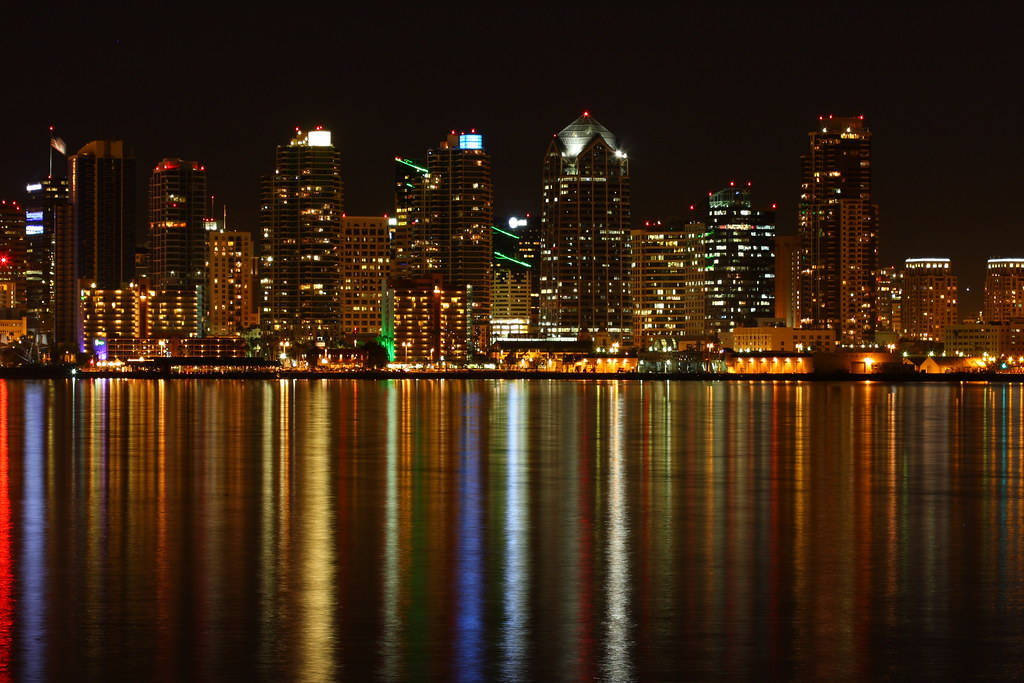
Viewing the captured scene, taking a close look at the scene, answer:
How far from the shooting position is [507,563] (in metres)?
24.1

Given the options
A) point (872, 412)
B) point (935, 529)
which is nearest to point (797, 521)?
point (935, 529)

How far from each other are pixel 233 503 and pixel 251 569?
9720 mm

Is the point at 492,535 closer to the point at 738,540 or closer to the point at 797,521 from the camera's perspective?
the point at 738,540

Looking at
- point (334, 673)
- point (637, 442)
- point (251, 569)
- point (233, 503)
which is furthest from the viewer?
point (637, 442)

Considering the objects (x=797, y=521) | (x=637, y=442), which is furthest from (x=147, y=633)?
(x=637, y=442)

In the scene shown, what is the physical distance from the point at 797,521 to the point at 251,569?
12.8 m

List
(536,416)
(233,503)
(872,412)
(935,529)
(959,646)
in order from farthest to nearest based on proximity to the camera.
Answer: (872,412), (536,416), (233,503), (935,529), (959,646)

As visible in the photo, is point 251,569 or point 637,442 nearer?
point 251,569

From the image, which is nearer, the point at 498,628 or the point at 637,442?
the point at 498,628

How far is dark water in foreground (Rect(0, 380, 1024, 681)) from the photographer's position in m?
17.2

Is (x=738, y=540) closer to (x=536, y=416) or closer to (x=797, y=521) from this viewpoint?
(x=797, y=521)

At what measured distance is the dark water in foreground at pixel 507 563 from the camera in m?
17.2

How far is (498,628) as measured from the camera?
18.8 meters

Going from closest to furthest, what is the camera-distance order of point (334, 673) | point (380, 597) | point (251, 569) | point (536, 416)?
1. point (334, 673)
2. point (380, 597)
3. point (251, 569)
4. point (536, 416)
